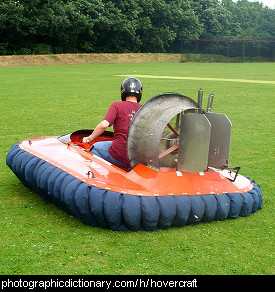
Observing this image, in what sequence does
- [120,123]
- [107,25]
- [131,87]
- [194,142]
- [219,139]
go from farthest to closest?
[107,25]
[131,87]
[120,123]
[219,139]
[194,142]

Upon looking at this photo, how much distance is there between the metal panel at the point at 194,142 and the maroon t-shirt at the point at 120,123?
2.24ft

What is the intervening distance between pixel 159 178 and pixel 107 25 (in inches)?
1809

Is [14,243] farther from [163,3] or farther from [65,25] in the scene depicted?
[163,3]

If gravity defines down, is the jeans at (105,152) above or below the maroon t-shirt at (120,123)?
below

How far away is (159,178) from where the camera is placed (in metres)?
4.77

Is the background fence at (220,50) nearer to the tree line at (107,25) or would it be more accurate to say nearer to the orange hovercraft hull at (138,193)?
the tree line at (107,25)

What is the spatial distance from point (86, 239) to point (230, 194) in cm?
139

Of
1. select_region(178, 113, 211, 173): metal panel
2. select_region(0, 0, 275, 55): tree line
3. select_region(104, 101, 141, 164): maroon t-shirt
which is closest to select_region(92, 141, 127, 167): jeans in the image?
select_region(104, 101, 141, 164): maroon t-shirt

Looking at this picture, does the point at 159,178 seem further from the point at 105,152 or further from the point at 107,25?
the point at 107,25

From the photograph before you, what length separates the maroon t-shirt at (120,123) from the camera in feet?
17.4

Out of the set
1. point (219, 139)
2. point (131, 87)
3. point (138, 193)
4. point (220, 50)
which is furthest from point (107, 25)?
point (138, 193)

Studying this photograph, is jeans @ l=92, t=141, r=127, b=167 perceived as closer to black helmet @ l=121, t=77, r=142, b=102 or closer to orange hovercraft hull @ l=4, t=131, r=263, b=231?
orange hovercraft hull @ l=4, t=131, r=263, b=231

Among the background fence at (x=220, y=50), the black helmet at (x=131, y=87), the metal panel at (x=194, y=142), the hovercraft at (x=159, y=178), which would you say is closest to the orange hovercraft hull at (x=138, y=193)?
the hovercraft at (x=159, y=178)

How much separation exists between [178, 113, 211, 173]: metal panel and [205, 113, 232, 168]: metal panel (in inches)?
8.7
